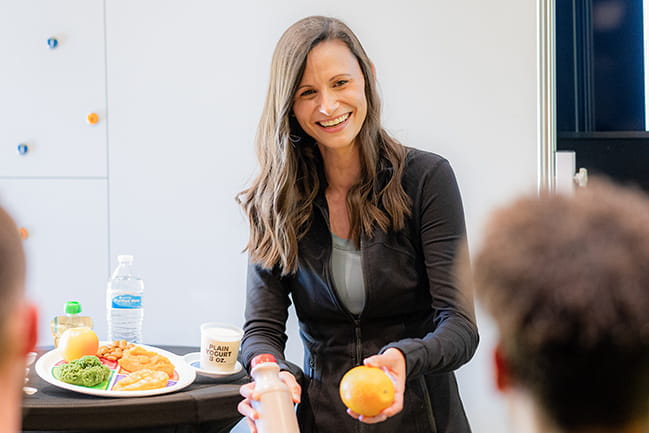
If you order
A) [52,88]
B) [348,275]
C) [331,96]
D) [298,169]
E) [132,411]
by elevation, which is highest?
[52,88]

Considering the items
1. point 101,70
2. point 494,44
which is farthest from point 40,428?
point 494,44

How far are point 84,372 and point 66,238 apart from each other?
3.72ft

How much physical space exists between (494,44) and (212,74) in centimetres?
94

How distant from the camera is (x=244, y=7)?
270 centimetres

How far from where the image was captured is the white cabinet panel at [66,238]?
9.38 ft

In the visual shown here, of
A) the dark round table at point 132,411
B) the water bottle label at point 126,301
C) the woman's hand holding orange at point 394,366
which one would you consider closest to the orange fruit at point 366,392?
the woman's hand holding orange at point 394,366

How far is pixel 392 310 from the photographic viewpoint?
1.76 m

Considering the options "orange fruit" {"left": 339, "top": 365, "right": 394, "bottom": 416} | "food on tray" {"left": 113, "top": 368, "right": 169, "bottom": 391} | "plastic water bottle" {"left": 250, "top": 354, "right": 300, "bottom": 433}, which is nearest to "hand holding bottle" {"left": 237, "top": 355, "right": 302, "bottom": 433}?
"plastic water bottle" {"left": 250, "top": 354, "right": 300, "bottom": 433}

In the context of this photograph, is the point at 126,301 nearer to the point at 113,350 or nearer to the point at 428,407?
the point at 113,350

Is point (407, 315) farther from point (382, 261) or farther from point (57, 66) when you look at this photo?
point (57, 66)

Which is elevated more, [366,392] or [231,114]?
[231,114]

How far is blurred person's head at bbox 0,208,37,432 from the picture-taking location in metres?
0.57

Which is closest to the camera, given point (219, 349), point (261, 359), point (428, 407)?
point (261, 359)

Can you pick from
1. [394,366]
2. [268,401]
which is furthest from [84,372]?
[394,366]
